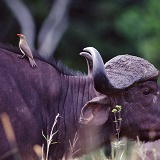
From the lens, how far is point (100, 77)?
13.2 meters

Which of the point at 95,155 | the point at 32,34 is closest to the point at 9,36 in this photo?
the point at 32,34

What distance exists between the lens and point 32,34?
135 feet

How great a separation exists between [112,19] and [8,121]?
102 feet

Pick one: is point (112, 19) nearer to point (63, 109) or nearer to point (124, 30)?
point (124, 30)

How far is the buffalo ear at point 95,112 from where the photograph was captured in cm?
1338

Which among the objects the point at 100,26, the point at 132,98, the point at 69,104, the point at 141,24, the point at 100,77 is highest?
the point at 100,77

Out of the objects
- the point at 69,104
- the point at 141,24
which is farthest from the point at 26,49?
the point at 141,24

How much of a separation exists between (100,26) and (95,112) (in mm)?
31010

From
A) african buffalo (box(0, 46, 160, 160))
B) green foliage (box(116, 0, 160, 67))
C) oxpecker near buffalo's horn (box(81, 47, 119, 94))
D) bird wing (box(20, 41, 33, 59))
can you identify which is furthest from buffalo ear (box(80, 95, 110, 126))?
green foliage (box(116, 0, 160, 67))

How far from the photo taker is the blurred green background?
40344mm

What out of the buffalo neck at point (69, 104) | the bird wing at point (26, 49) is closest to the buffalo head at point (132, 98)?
the buffalo neck at point (69, 104)

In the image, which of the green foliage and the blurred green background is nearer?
the green foliage

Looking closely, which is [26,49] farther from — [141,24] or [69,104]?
[141,24]

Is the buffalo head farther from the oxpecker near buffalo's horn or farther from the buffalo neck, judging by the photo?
the buffalo neck
